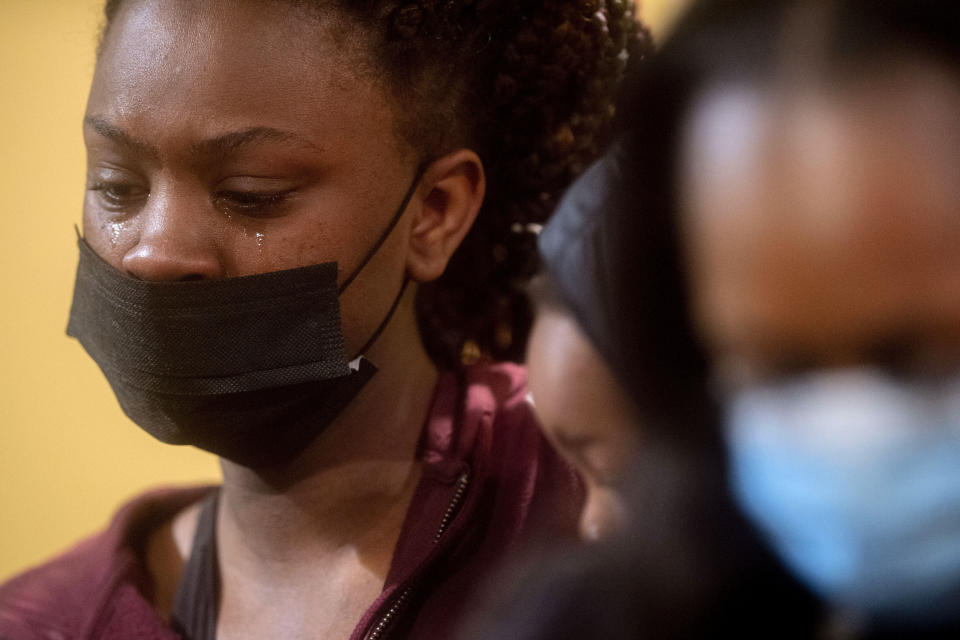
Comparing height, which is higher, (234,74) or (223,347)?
(234,74)

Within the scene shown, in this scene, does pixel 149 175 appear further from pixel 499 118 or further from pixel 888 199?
pixel 888 199

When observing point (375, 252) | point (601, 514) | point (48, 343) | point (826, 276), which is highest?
point (826, 276)

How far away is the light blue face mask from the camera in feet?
1.77

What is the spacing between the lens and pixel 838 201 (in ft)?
1.73

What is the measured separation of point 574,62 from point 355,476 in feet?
1.54

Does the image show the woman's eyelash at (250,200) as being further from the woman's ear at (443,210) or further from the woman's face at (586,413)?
the woman's face at (586,413)

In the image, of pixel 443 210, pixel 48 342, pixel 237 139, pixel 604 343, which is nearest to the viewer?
pixel 604 343

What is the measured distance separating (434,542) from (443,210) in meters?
0.32

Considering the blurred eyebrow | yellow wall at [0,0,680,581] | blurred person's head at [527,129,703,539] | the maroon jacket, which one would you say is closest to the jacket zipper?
the maroon jacket

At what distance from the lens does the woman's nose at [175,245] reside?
2.80ft

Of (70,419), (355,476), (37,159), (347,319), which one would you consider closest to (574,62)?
(347,319)

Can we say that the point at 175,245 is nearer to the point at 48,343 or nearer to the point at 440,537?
the point at 440,537

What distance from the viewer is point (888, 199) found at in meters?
0.53

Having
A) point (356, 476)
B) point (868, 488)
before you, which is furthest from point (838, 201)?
point (356, 476)
